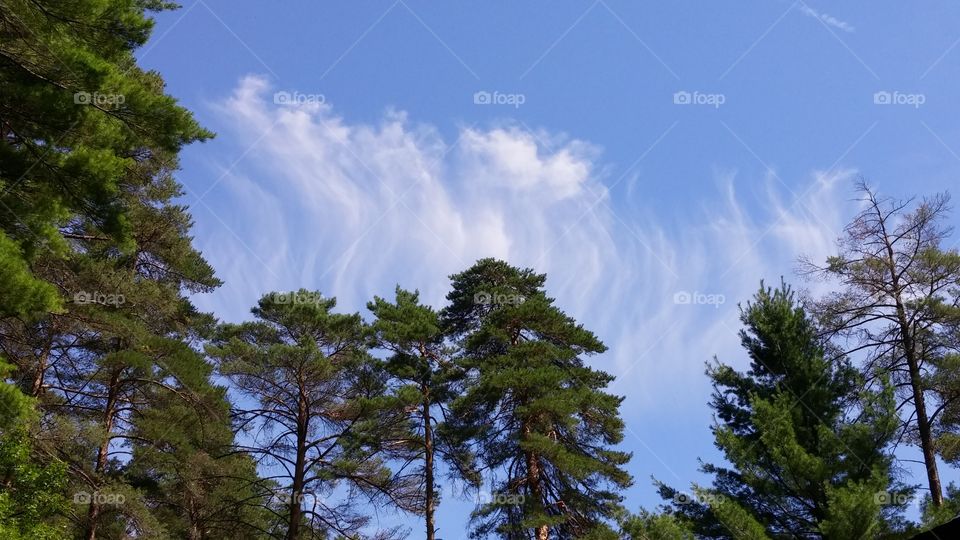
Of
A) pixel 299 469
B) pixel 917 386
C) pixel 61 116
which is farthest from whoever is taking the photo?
pixel 299 469

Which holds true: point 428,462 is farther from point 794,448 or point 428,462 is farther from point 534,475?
point 794,448

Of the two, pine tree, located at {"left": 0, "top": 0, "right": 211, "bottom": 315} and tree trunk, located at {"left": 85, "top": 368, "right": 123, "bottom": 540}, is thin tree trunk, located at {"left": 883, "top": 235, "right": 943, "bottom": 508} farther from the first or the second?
tree trunk, located at {"left": 85, "top": 368, "right": 123, "bottom": 540}

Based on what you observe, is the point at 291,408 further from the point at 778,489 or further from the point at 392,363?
the point at 778,489

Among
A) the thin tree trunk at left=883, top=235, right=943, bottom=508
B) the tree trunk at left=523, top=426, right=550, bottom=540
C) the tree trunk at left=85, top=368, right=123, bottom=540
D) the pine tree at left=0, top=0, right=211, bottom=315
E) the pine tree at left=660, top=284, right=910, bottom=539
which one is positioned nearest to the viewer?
the pine tree at left=0, top=0, right=211, bottom=315

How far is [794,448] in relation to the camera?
12.4 m

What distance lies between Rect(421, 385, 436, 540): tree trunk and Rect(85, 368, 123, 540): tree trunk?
8804 mm

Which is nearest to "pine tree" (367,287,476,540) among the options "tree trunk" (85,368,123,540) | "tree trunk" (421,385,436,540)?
"tree trunk" (421,385,436,540)

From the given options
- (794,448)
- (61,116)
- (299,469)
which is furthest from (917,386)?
(61,116)

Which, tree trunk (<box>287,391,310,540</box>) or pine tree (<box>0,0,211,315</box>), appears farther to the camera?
tree trunk (<box>287,391,310,540</box>)

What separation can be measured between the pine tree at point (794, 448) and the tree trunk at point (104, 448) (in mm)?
13261

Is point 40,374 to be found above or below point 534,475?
above

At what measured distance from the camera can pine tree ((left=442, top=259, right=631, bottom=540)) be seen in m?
20.0

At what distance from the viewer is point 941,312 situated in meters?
14.9

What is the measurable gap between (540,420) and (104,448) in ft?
39.4
